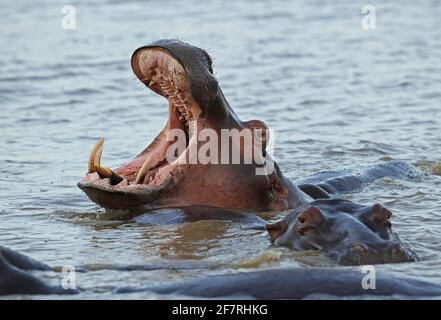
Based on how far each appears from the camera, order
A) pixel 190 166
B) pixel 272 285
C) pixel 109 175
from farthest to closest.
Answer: pixel 109 175 → pixel 190 166 → pixel 272 285

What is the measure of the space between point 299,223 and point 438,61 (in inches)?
398

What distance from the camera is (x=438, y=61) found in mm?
16406

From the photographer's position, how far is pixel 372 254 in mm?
6395

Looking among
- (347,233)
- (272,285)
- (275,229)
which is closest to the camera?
(272,285)

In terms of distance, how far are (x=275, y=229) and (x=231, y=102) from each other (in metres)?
6.97

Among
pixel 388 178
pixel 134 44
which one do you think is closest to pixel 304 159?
pixel 388 178

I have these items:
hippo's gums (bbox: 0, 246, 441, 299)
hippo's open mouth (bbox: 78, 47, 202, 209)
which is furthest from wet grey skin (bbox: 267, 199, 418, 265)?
hippo's open mouth (bbox: 78, 47, 202, 209)

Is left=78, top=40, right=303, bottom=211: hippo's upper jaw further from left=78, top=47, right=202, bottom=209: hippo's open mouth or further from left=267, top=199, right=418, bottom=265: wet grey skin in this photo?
left=267, top=199, right=418, bottom=265: wet grey skin

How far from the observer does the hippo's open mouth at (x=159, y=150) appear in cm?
762

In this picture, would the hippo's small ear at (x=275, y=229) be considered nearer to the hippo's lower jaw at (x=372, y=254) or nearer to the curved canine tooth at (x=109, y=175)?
the hippo's lower jaw at (x=372, y=254)

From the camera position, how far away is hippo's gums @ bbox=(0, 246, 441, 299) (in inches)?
222

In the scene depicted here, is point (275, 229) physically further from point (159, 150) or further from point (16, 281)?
point (16, 281)

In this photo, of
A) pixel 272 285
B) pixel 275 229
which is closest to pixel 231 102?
pixel 275 229

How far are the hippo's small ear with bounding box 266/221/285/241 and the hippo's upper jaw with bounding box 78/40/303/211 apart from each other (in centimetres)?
78
